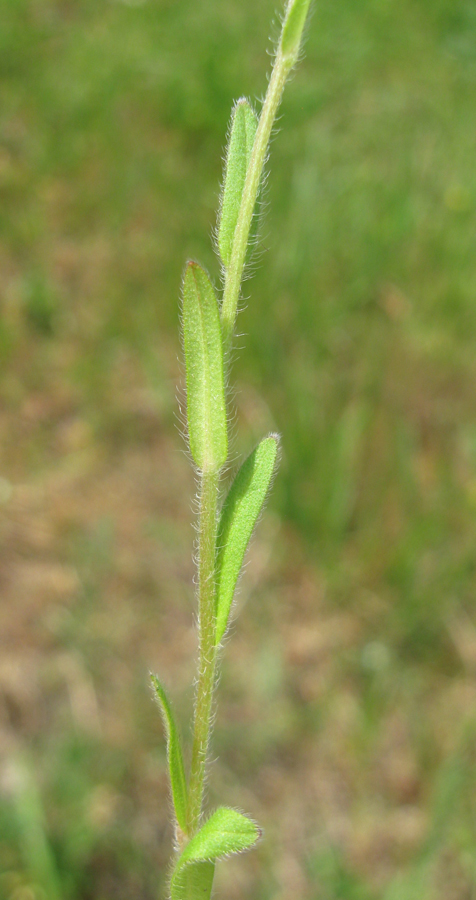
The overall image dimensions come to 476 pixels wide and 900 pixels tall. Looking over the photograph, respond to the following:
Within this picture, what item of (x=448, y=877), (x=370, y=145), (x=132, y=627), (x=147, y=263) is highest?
(x=370, y=145)

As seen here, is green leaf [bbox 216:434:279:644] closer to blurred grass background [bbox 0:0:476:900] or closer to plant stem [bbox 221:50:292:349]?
plant stem [bbox 221:50:292:349]

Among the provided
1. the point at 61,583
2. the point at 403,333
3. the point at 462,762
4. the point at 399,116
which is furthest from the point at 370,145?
the point at 462,762

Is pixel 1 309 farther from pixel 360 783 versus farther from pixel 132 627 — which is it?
pixel 360 783

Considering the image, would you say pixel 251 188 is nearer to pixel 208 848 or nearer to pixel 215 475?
pixel 215 475

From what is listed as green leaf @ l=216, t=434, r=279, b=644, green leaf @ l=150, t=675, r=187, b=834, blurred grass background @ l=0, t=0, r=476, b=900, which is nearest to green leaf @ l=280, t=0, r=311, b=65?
green leaf @ l=216, t=434, r=279, b=644

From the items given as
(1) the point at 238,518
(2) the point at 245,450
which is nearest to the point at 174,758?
(1) the point at 238,518

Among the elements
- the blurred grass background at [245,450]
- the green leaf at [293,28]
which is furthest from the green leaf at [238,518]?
the blurred grass background at [245,450]

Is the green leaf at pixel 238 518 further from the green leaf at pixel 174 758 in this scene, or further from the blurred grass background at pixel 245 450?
the blurred grass background at pixel 245 450
